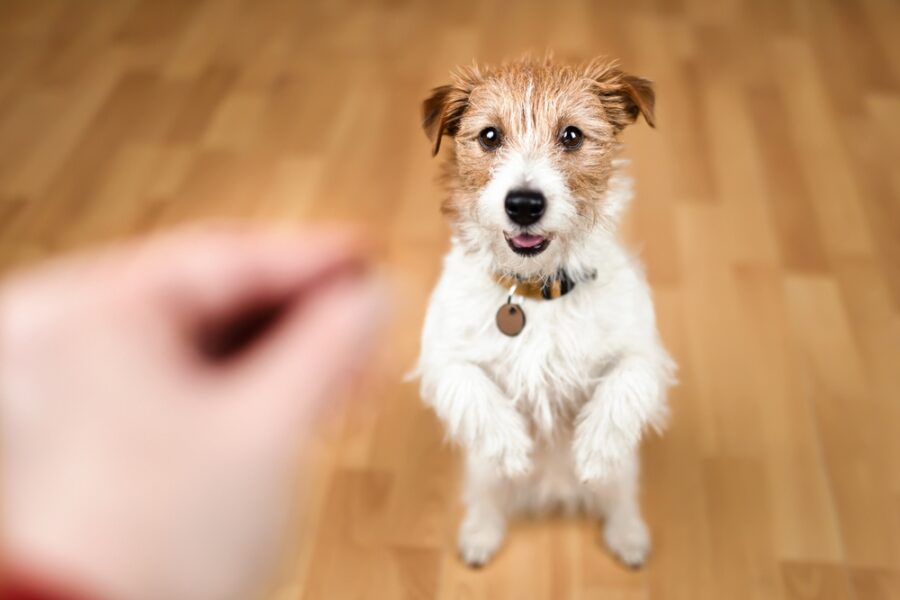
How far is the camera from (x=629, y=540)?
179cm

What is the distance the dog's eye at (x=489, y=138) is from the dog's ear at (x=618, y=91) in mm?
212

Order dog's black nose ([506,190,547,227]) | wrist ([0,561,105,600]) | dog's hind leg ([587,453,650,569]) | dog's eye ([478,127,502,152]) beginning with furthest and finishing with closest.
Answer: dog's hind leg ([587,453,650,569]) < dog's eye ([478,127,502,152]) < dog's black nose ([506,190,547,227]) < wrist ([0,561,105,600])

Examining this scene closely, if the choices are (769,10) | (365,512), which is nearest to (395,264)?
(365,512)

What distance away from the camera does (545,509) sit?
1912mm

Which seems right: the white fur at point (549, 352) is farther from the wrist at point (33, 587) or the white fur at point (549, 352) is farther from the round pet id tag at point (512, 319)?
the wrist at point (33, 587)

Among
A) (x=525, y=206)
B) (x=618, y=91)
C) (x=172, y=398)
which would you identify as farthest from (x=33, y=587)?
(x=618, y=91)

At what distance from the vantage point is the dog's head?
1409mm

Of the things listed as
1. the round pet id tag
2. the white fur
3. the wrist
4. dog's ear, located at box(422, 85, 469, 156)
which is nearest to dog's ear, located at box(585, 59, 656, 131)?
the white fur

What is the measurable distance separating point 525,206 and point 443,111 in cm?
30

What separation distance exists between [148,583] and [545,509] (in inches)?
60.0

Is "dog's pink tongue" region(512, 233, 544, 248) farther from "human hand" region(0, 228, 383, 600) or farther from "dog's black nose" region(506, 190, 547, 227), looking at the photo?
"human hand" region(0, 228, 383, 600)

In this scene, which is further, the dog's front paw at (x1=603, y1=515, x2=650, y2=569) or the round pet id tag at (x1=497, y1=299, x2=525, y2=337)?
the dog's front paw at (x1=603, y1=515, x2=650, y2=569)

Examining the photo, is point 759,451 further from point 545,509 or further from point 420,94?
point 420,94

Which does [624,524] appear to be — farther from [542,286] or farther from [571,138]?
[571,138]
